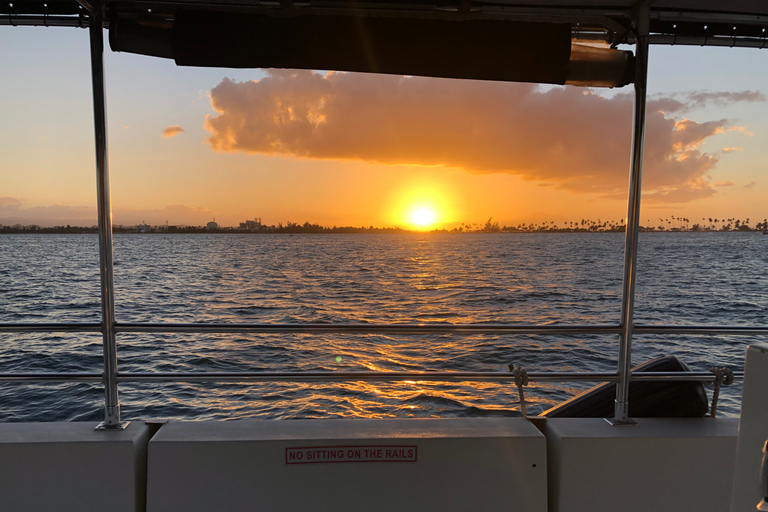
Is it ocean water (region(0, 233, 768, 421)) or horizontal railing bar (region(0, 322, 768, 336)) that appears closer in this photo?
horizontal railing bar (region(0, 322, 768, 336))

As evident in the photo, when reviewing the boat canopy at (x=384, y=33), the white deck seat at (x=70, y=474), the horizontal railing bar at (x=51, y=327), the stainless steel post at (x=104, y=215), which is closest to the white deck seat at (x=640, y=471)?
the boat canopy at (x=384, y=33)

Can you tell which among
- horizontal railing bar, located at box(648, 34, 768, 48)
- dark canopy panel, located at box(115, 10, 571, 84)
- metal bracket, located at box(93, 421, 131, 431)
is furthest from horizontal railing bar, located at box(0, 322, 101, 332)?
horizontal railing bar, located at box(648, 34, 768, 48)

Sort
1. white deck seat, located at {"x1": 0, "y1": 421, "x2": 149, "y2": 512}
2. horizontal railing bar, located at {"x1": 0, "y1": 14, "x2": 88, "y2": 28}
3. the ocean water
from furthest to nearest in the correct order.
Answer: the ocean water < horizontal railing bar, located at {"x1": 0, "y1": 14, "x2": 88, "y2": 28} < white deck seat, located at {"x1": 0, "y1": 421, "x2": 149, "y2": 512}

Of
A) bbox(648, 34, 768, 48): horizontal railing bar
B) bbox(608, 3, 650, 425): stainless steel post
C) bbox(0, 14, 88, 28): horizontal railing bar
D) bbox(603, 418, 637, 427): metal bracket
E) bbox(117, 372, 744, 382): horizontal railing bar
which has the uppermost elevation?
bbox(648, 34, 768, 48): horizontal railing bar

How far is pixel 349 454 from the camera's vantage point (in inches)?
65.1

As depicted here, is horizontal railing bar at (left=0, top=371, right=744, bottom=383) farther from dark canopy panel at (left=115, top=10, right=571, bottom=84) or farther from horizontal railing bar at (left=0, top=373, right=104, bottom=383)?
dark canopy panel at (left=115, top=10, right=571, bottom=84)

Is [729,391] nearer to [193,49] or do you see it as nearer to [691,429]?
[691,429]

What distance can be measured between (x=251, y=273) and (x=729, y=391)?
37.0 metres

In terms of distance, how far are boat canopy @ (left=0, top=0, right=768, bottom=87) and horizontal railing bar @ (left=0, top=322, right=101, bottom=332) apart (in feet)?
3.13

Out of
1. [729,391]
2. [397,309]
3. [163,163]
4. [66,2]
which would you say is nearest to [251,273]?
[397,309]

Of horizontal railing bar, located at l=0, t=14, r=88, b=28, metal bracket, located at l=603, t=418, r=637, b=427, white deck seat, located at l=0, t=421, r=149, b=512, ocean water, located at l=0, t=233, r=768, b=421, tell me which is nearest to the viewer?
white deck seat, located at l=0, t=421, r=149, b=512

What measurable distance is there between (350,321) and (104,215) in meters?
19.3

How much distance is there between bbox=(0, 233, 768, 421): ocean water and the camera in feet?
29.6

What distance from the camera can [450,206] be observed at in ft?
200
